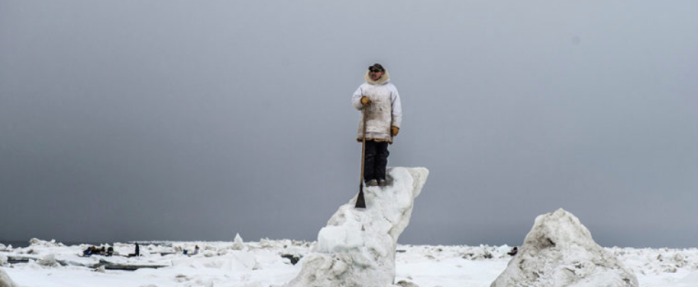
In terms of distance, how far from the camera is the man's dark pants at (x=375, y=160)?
7.36 metres

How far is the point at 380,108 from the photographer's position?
7430mm

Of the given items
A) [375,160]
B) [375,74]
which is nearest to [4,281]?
[375,160]

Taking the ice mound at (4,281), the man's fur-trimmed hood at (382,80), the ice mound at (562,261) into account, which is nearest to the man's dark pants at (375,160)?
the man's fur-trimmed hood at (382,80)

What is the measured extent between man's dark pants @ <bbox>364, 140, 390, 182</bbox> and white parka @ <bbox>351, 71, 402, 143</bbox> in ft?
0.39

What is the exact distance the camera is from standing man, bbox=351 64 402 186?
7359 millimetres

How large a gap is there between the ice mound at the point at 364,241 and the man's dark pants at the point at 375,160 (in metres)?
0.19

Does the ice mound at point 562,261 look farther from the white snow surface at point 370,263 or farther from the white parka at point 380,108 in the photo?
the white parka at point 380,108

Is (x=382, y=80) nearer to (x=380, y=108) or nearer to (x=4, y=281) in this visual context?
(x=380, y=108)

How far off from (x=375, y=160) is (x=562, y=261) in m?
2.82

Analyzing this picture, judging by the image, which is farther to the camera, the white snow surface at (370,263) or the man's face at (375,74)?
the man's face at (375,74)

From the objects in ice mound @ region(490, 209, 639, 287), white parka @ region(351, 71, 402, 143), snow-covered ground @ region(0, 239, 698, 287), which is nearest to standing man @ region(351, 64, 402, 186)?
white parka @ region(351, 71, 402, 143)

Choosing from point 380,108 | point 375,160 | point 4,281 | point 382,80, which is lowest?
point 4,281

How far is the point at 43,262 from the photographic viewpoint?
9.55m

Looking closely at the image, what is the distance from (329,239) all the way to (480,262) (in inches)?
329
